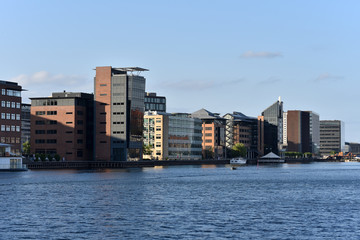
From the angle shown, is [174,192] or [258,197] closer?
[258,197]

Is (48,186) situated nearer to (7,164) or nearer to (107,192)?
(107,192)

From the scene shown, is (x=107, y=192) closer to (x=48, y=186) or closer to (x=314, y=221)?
(x=48, y=186)

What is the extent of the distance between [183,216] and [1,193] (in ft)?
145

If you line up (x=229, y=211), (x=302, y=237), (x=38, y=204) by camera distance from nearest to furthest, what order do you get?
(x=302, y=237), (x=229, y=211), (x=38, y=204)

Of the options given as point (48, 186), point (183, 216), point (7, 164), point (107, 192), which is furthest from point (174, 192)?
point (7, 164)

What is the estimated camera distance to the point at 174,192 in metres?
118

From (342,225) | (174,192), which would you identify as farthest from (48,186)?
(342,225)

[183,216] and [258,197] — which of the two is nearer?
[183,216]

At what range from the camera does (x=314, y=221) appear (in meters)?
73.9

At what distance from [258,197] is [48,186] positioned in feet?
149

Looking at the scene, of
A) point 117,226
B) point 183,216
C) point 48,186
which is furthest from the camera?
point 48,186

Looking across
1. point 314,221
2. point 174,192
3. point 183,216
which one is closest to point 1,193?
point 174,192

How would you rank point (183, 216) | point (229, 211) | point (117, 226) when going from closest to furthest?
point (117, 226)
point (183, 216)
point (229, 211)

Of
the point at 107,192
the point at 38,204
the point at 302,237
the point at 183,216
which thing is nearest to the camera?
the point at 302,237
